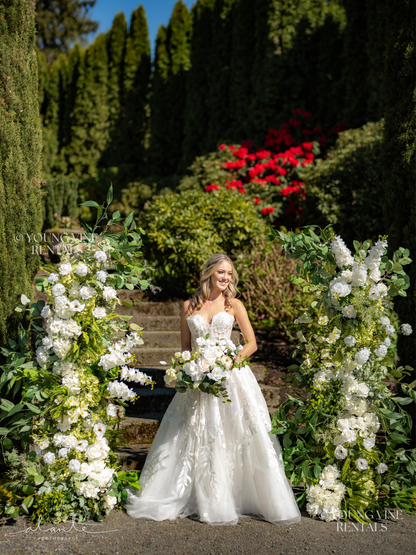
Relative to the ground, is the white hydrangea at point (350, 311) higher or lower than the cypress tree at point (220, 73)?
lower

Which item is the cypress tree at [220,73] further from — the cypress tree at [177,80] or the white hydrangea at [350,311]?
the white hydrangea at [350,311]

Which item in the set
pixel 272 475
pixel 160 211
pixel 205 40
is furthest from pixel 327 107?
pixel 272 475

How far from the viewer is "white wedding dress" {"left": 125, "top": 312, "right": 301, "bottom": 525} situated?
3.13 metres

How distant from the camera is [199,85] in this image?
11.9 meters

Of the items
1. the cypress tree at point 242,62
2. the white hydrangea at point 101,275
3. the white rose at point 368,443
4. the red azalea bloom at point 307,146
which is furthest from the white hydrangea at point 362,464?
the cypress tree at point 242,62

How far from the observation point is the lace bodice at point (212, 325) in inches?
138

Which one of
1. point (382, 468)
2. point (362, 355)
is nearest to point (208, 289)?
point (362, 355)

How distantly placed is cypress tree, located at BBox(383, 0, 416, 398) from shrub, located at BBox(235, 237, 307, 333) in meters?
1.76

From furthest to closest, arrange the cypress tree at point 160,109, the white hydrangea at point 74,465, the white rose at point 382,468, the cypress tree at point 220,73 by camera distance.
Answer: the cypress tree at point 160,109 < the cypress tree at point 220,73 < the white rose at point 382,468 < the white hydrangea at point 74,465

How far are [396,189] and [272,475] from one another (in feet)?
8.90

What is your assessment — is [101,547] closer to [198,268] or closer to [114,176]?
[198,268]

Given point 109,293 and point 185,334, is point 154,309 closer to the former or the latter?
point 185,334

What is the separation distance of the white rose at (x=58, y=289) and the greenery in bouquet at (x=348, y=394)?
1596mm

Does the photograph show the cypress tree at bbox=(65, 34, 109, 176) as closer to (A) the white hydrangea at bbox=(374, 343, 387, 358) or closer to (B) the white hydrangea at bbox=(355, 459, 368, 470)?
(A) the white hydrangea at bbox=(374, 343, 387, 358)
